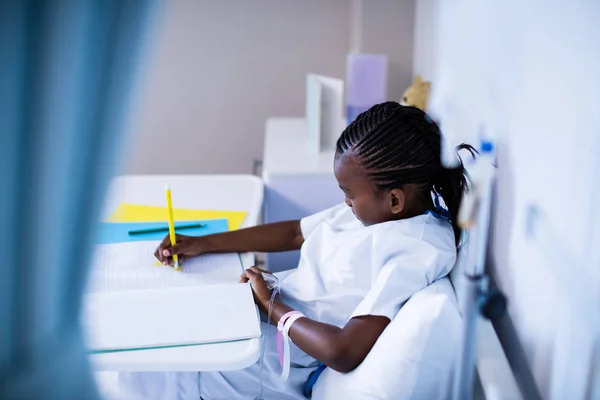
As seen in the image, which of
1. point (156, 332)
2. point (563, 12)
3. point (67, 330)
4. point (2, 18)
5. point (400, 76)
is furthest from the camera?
point (400, 76)

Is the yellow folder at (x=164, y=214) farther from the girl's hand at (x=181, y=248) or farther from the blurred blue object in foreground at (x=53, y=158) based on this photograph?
the blurred blue object in foreground at (x=53, y=158)

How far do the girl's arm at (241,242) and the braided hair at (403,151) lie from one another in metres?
0.38

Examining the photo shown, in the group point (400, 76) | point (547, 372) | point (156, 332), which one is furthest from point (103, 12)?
point (400, 76)

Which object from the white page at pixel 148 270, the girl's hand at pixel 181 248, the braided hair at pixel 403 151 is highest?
the braided hair at pixel 403 151

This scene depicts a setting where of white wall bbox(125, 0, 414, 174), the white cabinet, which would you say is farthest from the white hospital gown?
white wall bbox(125, 0, 414, 174)

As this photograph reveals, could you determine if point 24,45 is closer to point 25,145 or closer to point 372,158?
point 25,145

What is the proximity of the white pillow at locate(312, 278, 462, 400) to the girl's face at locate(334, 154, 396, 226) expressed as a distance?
0.21 metres

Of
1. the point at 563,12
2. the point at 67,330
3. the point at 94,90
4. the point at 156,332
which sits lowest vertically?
the point at 156,332

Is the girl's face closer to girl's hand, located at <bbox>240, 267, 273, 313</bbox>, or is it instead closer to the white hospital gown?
the white hospital gown

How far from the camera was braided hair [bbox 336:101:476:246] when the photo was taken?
43.1 inches

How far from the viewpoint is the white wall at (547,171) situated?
29.2 inches

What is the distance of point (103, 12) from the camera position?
0.62 m

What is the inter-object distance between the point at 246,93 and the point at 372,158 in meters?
1.69

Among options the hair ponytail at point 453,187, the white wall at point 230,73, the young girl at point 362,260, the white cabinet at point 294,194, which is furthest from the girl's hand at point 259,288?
the white wall at point 230,73
